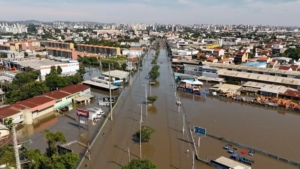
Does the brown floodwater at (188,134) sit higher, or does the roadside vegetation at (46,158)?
the roadside vegetation at (46,158)

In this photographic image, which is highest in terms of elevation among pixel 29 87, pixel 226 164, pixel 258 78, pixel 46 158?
pixel 258 78

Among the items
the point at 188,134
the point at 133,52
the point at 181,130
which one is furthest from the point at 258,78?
the point at 133,52

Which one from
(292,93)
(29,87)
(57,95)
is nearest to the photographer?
(57,95)

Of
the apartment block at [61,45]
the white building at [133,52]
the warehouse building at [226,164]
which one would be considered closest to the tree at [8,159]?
the warehouse building at [226,164]

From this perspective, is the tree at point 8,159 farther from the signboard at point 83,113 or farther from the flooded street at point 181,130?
the signboard at point 83,113

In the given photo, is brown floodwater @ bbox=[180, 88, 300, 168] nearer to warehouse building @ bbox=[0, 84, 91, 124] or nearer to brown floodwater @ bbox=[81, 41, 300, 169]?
brown floodwater @ bbox=[81, 41, 300, 169]

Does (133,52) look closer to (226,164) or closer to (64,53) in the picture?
(64,53)

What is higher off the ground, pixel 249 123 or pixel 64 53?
pixel 64 53

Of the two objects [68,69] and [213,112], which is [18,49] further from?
[213,112]
